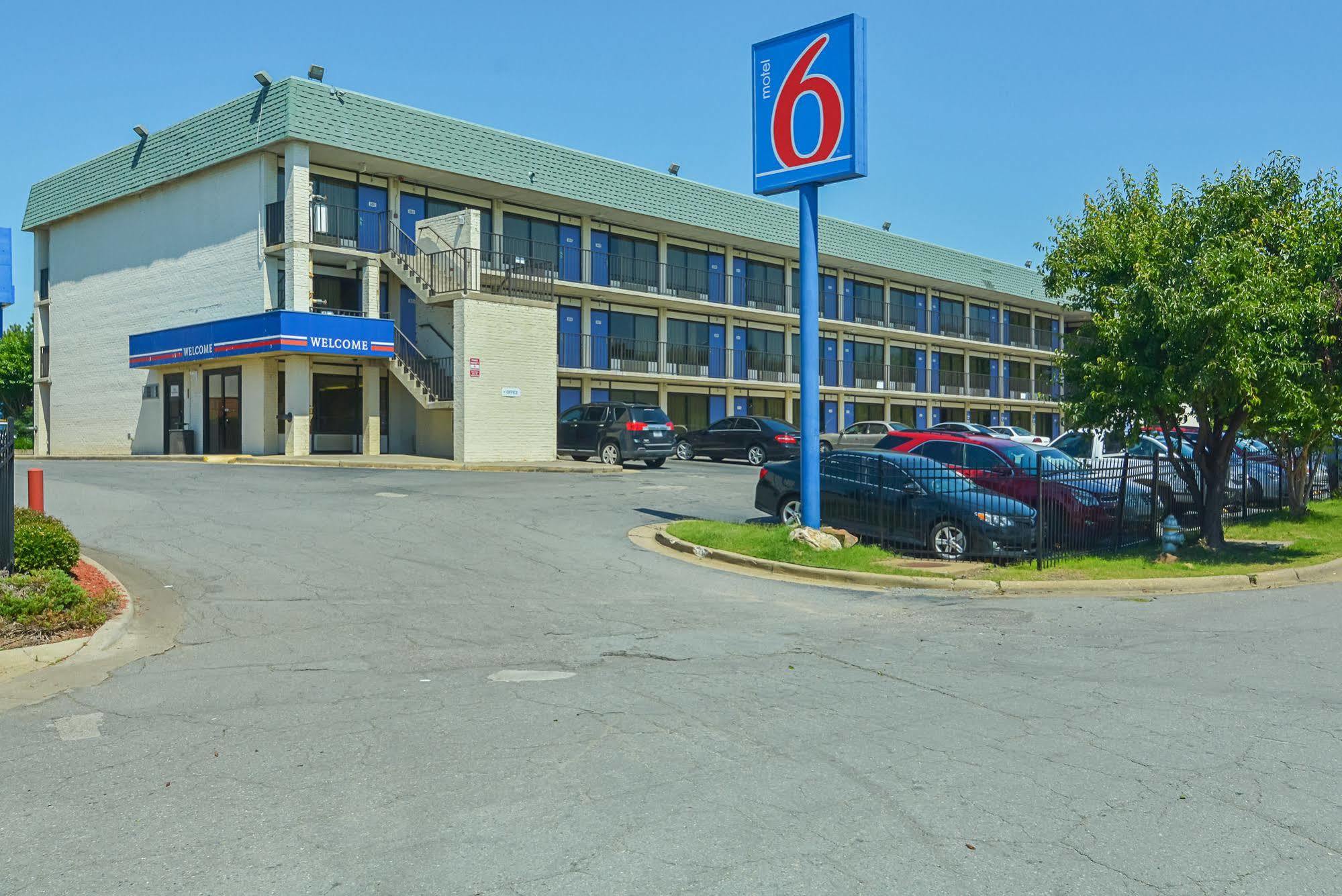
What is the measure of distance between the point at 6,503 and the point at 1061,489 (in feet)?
39.8

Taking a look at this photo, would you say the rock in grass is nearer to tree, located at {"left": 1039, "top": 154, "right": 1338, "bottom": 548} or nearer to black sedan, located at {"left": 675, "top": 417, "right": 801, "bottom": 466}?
tree, located at {"left": 1039, "top": 154, "right": 1338, "bottom": 548}

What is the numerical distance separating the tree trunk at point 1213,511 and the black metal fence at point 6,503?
1490 cm

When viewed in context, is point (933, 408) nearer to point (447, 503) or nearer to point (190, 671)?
point (447, 503)

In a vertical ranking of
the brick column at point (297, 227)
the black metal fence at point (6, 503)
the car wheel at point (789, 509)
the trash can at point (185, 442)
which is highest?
the brick column at point (297, 227)

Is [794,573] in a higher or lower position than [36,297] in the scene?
lower

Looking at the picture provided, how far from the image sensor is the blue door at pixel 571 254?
129 ft

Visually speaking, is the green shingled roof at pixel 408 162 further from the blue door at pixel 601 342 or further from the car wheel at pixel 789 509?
the car wheel at pixel 789 509

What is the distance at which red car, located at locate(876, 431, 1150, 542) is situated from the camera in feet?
46.2

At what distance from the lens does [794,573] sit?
43.4 ft

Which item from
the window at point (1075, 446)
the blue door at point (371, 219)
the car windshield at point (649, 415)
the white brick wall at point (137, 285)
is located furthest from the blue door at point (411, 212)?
the window at point (1075, 446)

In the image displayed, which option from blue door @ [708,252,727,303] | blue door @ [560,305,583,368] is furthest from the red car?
blue door @ [708,252,727,303]

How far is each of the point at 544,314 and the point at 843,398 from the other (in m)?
24.2

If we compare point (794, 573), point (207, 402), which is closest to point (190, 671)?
point (794, 573)

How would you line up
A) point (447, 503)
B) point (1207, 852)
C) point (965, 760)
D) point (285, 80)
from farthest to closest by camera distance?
point (285, 80) → point (447, 503) → point (965, 760) → point (1207, 852)
